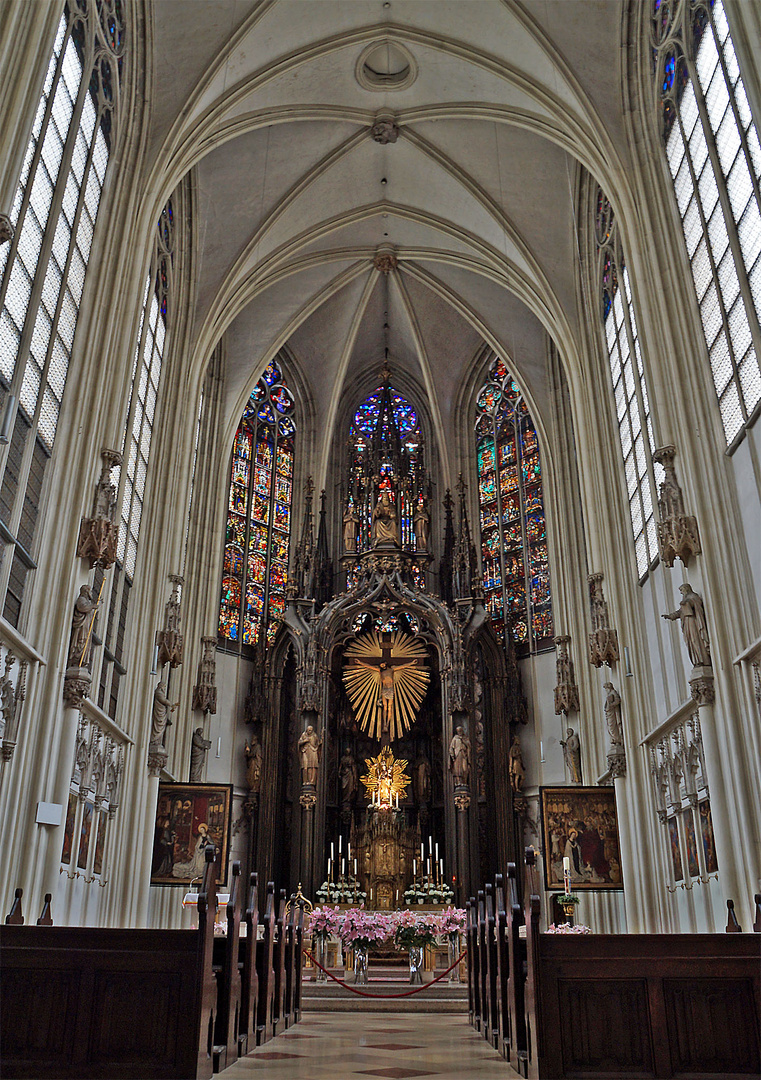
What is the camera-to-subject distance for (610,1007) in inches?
251

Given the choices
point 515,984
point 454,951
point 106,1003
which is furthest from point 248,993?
point 454,951

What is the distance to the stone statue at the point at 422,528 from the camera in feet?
83.5

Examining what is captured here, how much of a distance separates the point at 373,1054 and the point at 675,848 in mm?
8780

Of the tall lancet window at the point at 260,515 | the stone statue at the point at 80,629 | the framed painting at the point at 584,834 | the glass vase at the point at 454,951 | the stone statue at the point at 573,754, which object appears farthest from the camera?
the tall lancet window at the point at 260,515

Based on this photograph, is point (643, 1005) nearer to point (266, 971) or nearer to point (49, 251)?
point (266, 971)

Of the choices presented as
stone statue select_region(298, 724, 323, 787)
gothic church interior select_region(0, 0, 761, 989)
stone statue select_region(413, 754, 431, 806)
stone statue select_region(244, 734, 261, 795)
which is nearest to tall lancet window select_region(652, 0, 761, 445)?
gothic church interior select_region(0, 0, 761, 989)

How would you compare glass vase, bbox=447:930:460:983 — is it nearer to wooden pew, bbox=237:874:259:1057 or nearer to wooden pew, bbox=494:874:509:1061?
wooden pew, bbox=494:874:509:1061

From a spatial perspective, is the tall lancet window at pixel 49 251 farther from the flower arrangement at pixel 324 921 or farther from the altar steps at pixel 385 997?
the altar steps at pixel 385 997

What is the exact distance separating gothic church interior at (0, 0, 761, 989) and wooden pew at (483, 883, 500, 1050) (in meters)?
3.93

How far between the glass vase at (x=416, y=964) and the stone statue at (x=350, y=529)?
39.6ft

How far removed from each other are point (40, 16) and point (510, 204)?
12562 mm

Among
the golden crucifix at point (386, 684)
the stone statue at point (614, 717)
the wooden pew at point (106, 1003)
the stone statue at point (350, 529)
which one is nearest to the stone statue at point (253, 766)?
the golden crucifix at point (386, 684)

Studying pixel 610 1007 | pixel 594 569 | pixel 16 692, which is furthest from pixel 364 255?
pixel 610 1007

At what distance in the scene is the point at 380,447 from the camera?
2688cm
